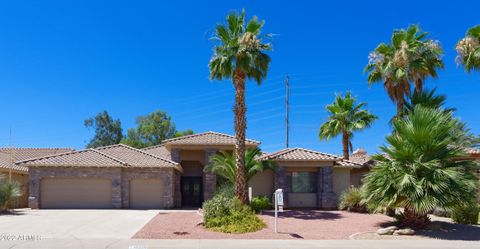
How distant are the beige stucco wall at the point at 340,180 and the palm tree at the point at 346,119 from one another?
346 cm

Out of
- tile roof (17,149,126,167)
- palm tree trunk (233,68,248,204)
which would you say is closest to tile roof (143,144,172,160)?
tile roof (17,149,126,167)

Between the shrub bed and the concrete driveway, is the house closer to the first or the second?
the concrete driveway

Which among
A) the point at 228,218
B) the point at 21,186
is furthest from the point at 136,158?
the point at 228,218

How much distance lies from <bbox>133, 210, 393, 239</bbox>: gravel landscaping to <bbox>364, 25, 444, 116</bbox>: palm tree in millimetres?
7573

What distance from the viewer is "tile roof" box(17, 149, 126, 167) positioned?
94.3 ft

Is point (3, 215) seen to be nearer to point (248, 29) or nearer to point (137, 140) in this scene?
point (248, 29)

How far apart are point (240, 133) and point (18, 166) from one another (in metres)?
19.1

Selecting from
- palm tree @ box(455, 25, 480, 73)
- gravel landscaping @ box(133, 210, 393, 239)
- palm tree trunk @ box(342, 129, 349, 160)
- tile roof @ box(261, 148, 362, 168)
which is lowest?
gravel landscaping @ box(133, 210, 393, 239)

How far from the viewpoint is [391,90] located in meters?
27.3

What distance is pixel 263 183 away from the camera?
3006cm

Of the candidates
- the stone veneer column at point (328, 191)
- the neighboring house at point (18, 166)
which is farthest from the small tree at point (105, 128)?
the stone veneer column at point (328, 191)

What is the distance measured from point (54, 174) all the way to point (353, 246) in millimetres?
21167

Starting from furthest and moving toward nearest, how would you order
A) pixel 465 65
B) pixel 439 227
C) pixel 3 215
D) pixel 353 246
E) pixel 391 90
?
pixel 391 90 → pixel 3 215 → pixel 465 65 → pixel 439 227 → pixel 353 246

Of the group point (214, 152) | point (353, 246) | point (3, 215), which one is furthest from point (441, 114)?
point (3, 215)
